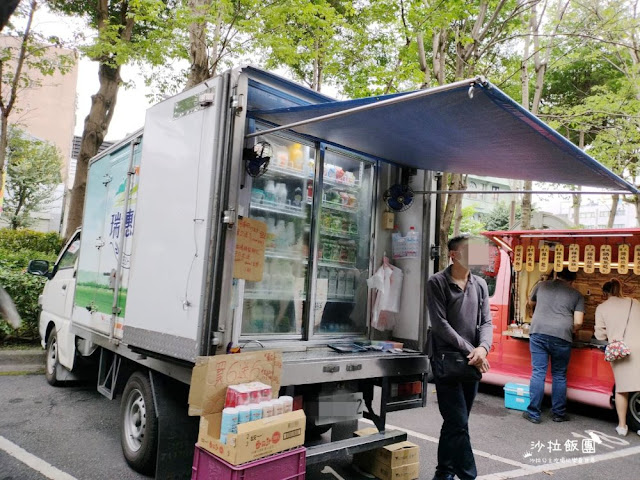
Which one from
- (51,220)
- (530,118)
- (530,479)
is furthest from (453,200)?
(51,220)

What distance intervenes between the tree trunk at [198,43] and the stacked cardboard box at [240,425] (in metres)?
5.60

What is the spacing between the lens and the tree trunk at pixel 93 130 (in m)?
9.54

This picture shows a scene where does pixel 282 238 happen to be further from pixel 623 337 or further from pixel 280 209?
pixel 623 337

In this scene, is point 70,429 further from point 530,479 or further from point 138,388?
point 530,479

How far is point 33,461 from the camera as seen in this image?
3758 mm

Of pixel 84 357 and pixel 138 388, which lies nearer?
pixel 138 388

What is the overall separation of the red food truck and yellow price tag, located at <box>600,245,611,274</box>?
0.01 meters

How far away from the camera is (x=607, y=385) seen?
5.74 metres

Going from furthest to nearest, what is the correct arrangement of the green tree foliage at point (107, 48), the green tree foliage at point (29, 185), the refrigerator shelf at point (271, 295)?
the green tree foliage at point (29, 185) < the green tree foliage at point (107, 48) < the refrigerator shelf at point (271, 295)

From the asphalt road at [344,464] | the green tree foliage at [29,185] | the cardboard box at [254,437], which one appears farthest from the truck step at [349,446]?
the green tree foliage at [29,185]

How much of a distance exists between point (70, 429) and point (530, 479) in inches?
166

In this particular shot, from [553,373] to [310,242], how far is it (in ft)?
12.5

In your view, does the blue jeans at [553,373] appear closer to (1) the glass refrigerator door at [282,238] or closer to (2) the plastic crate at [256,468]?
(1) the glass refrigerator door at [282,238]

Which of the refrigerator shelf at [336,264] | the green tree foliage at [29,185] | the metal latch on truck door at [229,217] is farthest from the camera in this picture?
the green tree foliage at [29,185]
